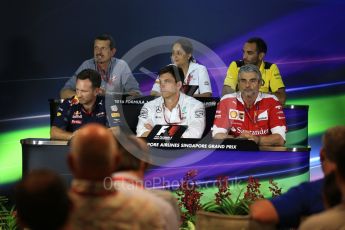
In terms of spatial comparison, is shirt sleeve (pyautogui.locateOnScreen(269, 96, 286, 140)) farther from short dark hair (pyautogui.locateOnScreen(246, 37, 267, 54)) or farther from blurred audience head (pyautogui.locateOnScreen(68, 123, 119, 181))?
blurred audience head (pyautogui.locateOnScreen(68, 123, 119, 181))

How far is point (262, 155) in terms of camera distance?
5402 millimetres

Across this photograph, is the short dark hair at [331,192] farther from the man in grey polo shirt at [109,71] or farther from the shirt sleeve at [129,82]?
the shirt sleeve at [129,82]

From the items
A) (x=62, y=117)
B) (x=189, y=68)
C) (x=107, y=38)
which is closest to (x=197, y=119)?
(x=62, y=117)

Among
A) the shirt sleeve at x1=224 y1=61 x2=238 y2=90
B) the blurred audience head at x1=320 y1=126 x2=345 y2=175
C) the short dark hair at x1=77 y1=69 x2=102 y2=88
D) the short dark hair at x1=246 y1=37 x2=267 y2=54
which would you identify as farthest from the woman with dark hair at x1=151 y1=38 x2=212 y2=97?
the blurred audience head at x1=320 y1=126 x2=345 y2=175

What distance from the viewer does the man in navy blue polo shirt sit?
21.1ft

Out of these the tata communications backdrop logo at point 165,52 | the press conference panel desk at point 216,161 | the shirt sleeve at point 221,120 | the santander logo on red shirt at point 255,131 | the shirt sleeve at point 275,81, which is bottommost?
the press conference panel desk at point 216,161

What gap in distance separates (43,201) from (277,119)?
4.11 metres

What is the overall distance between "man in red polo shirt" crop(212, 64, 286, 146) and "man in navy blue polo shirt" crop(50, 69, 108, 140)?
1.02 m

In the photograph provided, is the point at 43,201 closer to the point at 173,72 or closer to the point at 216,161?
the point at 216,161

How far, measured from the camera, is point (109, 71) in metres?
7.55

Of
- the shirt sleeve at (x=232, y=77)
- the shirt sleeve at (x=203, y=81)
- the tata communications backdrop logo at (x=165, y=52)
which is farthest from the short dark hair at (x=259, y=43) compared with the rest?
the tata communications backdrop logo at (x=165, y=52)

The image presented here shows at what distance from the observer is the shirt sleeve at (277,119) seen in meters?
6.16

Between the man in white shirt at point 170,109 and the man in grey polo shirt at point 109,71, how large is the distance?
972mm

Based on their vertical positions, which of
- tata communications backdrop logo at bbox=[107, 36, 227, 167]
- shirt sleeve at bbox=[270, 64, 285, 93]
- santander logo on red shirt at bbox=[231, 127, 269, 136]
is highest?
tata communications backdrop logo at bbox=[107, 36, 227, 167]
